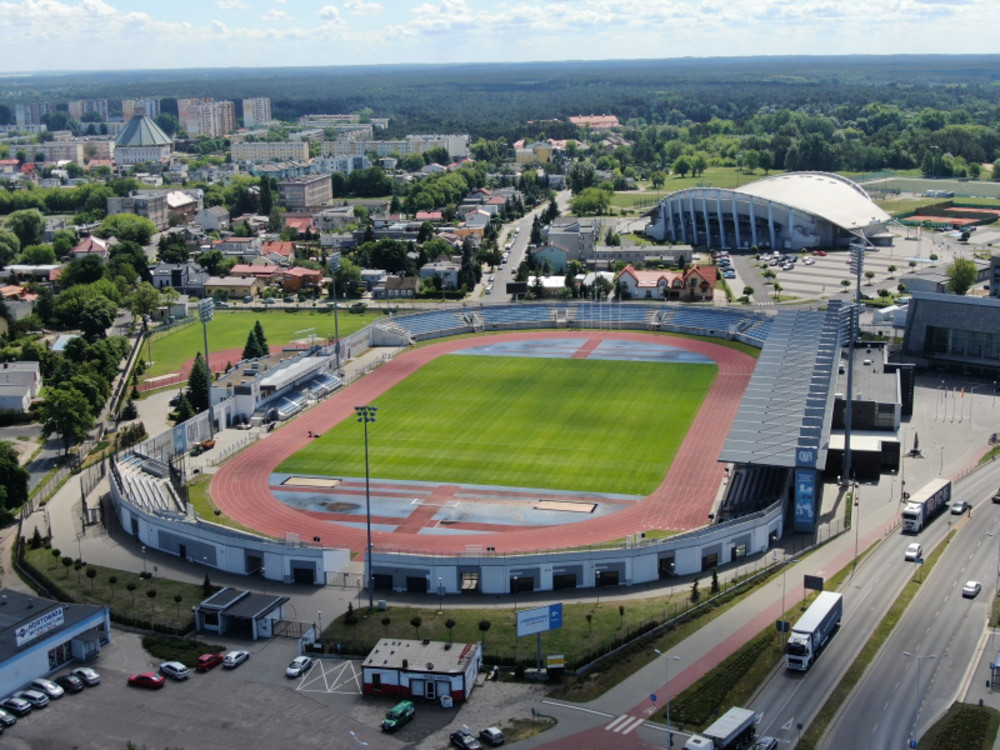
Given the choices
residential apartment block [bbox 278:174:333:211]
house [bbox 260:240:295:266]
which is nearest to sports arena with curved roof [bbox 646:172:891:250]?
house [bbox 260:240:295:266]

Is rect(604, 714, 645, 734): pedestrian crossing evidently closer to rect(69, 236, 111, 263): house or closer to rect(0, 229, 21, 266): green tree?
rect(69, 236, 111, 263): house

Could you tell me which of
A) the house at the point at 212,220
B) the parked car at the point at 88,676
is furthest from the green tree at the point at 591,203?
the parked car at the point at 88,676

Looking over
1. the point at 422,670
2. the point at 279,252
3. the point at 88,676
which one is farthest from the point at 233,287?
the point at 422,670

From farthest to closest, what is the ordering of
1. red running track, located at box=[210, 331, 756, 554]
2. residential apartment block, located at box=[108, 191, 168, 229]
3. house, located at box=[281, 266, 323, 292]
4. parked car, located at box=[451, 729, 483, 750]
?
residential apartment block, located at box=[108, 191, 168, 229], house, located at box=[281, 266, 323, 292], red running track, located at box=[210, 331, 756, 554], parked car, located at box=[451, 729, 483, 750]

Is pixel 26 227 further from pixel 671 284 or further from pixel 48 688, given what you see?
pixel 48 688

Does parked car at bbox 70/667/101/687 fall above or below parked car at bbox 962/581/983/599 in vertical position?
below

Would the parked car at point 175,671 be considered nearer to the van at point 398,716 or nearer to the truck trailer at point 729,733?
the van at point 398,716
